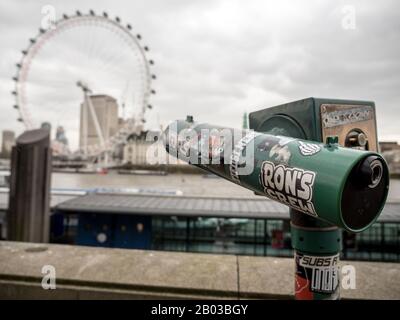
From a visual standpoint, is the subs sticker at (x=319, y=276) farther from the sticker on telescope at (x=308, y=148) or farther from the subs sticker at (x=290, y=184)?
the sticker on telescope at (x=308, y=148)

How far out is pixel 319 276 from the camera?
68.9 inches

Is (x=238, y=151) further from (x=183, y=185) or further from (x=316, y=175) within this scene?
(x=183, y=185)

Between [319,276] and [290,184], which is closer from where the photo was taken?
[290,184]

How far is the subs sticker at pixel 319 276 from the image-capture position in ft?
5.75

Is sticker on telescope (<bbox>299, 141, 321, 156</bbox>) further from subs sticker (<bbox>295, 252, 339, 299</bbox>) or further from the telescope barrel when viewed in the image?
subs sticker (<bbox>295, 252, 339, 299</bbox>)

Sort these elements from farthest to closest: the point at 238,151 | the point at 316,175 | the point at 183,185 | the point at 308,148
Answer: the point at 183,185 < the point at 238,151 < the point at 308,148 < the point at 316,175

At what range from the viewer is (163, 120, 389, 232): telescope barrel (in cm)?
A: 117

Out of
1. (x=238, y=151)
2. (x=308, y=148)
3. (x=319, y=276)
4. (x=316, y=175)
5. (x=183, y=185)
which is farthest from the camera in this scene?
(x=183, y=185)

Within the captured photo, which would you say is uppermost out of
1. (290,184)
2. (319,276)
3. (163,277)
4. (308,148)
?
(308,148)

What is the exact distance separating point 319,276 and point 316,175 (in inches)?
34.6

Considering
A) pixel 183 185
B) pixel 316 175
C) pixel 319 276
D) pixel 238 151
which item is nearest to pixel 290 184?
pixel 316 175

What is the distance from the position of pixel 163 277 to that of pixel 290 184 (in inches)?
85.9

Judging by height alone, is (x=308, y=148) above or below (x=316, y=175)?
above
